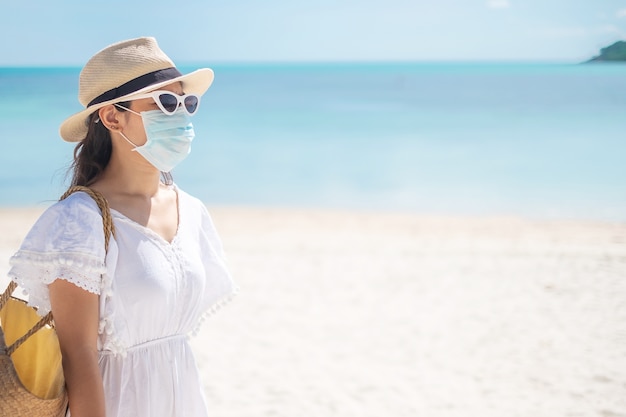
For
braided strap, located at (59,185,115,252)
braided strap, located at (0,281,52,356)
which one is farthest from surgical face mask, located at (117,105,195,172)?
braided strap, located at (0,281,52,356)

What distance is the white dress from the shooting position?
1.80 metres

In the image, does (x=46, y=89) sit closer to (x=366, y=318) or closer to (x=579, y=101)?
(x=579, y=101)

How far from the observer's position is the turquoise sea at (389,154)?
17.5 m

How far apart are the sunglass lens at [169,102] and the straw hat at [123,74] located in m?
0.04

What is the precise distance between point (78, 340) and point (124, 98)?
0.69 metres

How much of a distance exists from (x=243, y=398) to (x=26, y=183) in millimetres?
16477

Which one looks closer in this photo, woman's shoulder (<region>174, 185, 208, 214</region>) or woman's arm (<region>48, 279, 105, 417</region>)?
woman's arm (<region>48, 279, 105, 417</region>)

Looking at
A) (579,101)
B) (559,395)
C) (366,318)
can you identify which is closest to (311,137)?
(579,101)

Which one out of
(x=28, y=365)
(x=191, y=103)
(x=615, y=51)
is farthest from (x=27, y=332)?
(x=615, y=51)

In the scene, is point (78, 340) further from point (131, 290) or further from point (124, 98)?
point (124, 98)

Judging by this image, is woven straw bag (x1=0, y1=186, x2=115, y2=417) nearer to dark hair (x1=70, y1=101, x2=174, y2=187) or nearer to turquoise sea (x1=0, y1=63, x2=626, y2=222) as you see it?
dark hair (x1=70, y1=101, x2=174, y2=187)

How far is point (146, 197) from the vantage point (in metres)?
2.12

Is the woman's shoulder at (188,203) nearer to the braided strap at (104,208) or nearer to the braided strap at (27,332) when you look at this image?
the braided strap at (104,208)

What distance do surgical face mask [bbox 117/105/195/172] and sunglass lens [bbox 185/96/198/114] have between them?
0.09 ft
